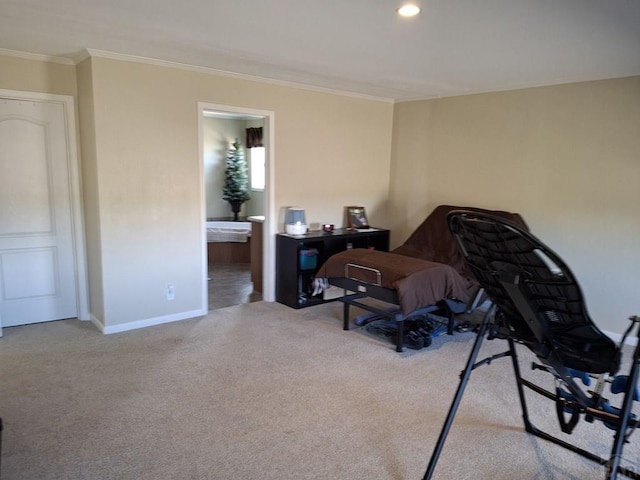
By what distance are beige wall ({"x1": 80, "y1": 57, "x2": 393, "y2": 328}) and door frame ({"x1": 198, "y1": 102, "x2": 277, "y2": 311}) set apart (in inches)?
1.7

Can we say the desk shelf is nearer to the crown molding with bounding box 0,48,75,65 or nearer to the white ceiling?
the white ceiling

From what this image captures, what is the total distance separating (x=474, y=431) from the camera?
8.60ft

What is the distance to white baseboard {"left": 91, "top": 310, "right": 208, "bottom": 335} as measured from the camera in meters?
3.96

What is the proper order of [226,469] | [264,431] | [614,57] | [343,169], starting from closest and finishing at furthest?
[226,469], [264,431], [614,57], [343,169]

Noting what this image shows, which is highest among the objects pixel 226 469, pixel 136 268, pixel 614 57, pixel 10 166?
pixel 614 57

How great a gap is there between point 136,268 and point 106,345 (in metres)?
0.69

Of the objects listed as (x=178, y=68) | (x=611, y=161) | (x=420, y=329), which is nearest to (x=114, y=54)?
(x=178, y=68)

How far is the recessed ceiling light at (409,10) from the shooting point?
2379mm

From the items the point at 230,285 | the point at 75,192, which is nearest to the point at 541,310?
the point at 75,192

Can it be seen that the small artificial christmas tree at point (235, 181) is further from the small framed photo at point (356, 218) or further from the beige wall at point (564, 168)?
the beige wall at point (564, 168)

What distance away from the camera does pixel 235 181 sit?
26.3 feet

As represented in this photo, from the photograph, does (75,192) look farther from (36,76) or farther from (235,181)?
(235,181)

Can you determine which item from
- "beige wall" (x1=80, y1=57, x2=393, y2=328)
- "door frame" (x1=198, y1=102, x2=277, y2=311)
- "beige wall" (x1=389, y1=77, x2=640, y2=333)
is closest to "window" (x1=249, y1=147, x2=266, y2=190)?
"beige wall" (x1=80, y1=57, x2=393, y2=328)

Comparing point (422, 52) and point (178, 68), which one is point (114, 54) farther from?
point (422, 52)
